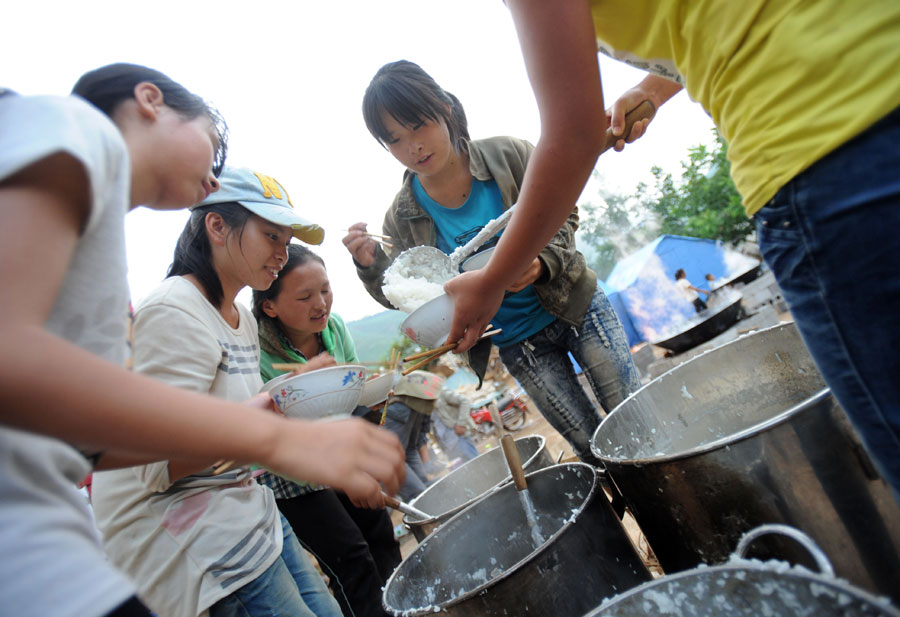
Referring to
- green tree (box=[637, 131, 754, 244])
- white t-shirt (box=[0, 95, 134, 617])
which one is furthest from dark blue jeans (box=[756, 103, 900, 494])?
green tree (box=[637, 131, 754, 244])

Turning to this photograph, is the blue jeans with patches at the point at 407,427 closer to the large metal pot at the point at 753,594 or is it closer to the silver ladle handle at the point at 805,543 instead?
the large metal pot at the point at 753,594

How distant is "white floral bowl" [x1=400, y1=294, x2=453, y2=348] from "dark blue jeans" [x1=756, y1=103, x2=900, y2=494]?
120 cm

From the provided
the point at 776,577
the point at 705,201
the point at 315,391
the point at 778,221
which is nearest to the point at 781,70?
the point at 778,221

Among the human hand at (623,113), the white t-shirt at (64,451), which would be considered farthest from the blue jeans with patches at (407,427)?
the white t-shirt at (64,451)

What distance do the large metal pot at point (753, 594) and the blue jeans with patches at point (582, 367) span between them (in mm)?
1155

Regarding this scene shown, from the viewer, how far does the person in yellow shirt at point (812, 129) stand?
2.21ft

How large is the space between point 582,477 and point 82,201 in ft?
5.80

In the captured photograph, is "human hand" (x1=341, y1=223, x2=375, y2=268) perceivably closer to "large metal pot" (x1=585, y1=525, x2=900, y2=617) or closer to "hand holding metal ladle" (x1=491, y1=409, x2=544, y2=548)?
"hand holding metal ladle" (x1=491, y1=409, x2=544, y2=548)

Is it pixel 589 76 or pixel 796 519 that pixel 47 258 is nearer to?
pixel 589 76

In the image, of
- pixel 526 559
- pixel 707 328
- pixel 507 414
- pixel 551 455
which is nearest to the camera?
pixel 526 559

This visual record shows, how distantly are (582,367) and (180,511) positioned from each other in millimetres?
1798

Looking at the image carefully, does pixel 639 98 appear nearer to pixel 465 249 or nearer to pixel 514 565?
pixel 465 249

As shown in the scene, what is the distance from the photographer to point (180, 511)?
5.05 feet

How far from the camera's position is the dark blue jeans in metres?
0.67
